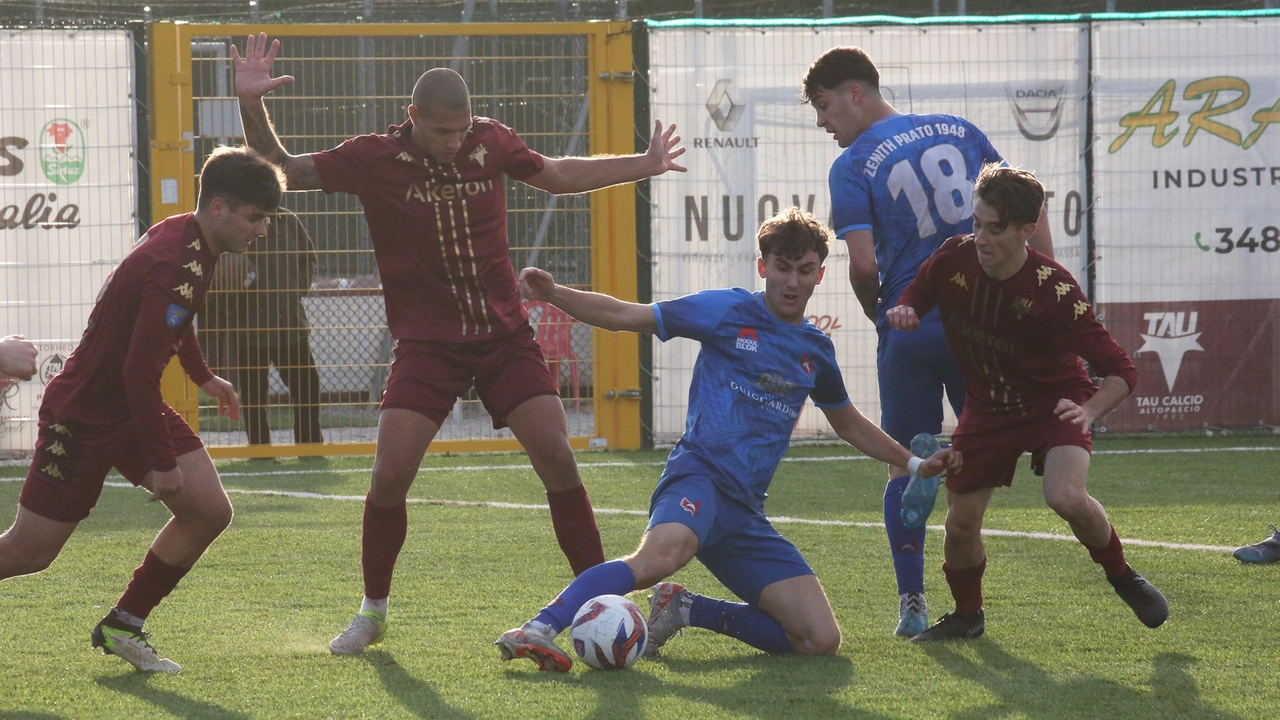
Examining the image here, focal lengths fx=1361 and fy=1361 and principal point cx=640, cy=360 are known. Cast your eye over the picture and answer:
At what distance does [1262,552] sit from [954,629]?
186 cm

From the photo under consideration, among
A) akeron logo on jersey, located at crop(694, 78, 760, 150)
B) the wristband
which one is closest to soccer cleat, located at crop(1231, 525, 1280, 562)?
the wristband

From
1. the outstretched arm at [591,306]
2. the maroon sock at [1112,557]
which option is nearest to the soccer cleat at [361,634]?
the outstretched arm at [591,306]

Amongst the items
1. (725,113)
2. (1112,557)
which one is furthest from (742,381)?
(725,113)

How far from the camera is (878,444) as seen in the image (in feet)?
13.9

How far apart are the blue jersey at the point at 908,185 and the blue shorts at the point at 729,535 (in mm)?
959

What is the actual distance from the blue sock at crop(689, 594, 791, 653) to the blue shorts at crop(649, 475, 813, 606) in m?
0.05

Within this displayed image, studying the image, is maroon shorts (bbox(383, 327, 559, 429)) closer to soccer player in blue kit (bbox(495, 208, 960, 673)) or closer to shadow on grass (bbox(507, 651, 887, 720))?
soccer player in blue kit (bbox(495, 208, 960, 673))

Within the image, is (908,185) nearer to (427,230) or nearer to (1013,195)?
(1013,195)

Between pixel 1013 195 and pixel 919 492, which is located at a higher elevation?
pixel 1013 195

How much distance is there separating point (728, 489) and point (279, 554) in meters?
2.64

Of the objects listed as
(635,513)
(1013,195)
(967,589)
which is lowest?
(635,513)

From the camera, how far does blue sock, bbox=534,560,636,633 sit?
379cm

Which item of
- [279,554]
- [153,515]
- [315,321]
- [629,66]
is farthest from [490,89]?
[279,554]

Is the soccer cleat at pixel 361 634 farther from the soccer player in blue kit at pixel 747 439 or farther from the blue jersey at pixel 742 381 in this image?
the blue jersey at pixel 742 381
